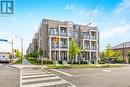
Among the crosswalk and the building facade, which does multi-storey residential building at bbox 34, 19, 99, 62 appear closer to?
the building facade

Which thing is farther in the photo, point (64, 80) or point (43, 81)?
point (64, 80)

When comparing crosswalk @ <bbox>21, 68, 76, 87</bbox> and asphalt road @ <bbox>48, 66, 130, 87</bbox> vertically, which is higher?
crosswalk @ <bbox>21, 68, 76, 87</bbox>

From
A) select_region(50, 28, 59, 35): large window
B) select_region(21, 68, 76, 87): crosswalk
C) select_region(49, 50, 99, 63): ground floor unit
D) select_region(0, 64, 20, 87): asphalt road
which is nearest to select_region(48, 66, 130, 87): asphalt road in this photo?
select_region(21, 68, 76, 87): crosswalk

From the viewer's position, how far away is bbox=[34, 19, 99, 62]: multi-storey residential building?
61.3 m

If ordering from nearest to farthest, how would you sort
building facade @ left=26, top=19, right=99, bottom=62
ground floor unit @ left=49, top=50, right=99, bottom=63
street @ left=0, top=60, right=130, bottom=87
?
street @ left=0, top=60, right=130, bottom=87 → building facade @ left=26, top=19, right=99, bottom=62 → ground floor unit @ left=49, top=50, right=99, bottom=63

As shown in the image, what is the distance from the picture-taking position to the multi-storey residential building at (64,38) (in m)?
61.3

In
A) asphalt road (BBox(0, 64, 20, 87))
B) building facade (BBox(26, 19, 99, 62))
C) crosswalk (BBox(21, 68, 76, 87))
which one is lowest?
asphalt road (BBox(0, 64, 20, 87))

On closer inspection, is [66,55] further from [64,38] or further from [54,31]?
[54,31]

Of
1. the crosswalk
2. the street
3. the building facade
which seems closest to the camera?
the crosswalk

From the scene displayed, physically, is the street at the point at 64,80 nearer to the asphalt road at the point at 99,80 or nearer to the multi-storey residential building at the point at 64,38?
the asphalt road at the point at 99,80

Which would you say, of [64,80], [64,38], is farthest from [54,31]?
[64,80]

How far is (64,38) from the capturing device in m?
64.4

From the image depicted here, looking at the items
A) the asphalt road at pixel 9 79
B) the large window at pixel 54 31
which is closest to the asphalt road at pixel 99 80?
the asphalt road at pixel 9 79

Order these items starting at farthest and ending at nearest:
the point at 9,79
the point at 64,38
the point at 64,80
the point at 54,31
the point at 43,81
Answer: the point at 64,38 < the point at 54,31 < the point at 9,79 < the point at 64,80 < the point at 43,81
